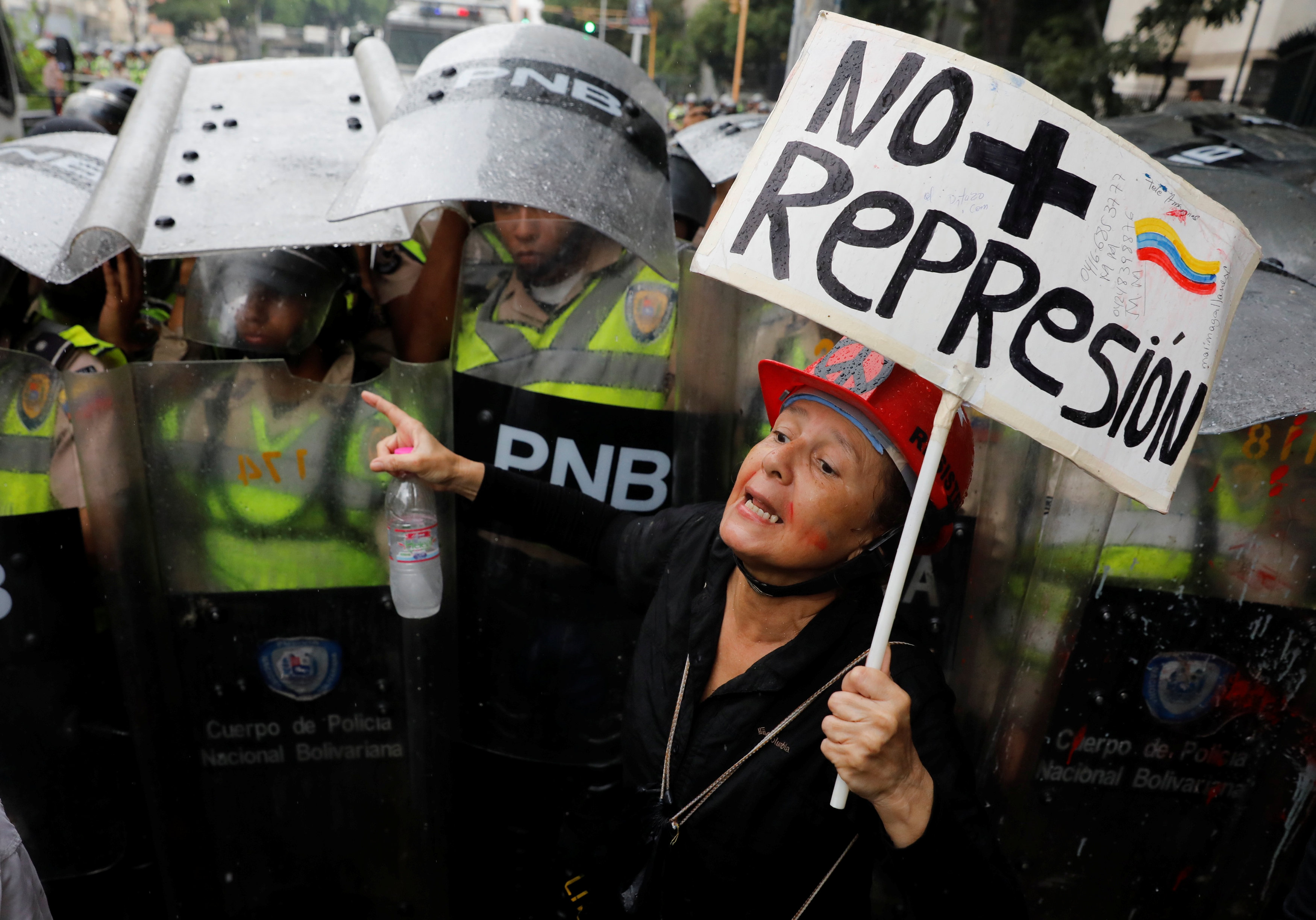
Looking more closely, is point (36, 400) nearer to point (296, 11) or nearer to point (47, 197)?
point (47, 197)

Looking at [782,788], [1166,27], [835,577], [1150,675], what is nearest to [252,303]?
[835,577]

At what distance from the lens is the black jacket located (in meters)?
1.52

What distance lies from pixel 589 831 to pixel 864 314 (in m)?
1.28

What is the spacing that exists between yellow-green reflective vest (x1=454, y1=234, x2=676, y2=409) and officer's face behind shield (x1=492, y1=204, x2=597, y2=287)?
4cm

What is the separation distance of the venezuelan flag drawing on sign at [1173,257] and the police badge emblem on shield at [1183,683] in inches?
53.7

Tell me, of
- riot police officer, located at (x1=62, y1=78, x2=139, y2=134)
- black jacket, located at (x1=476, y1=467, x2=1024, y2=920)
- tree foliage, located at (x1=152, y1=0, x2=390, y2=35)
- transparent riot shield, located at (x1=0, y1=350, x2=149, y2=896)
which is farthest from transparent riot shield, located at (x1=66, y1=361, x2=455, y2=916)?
tree foliage, located at (x1=152, y1=0, x2=390, y2=35)

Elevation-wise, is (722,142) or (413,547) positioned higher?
(722,142)

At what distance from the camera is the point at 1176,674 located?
2445mm

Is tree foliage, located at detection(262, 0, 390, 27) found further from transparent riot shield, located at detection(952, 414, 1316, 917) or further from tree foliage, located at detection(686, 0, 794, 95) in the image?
transparent riot shield, located at detection(952, 414, 1316, 917)

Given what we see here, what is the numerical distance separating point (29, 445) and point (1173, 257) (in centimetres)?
262

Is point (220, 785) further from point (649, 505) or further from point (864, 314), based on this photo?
point (864, 314)

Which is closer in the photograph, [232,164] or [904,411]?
[904,411]

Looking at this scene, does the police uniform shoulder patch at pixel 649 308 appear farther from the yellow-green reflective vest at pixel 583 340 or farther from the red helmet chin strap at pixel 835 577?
the red helmet chin strap at pixel 835 577

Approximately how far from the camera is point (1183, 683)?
96.7 inches
